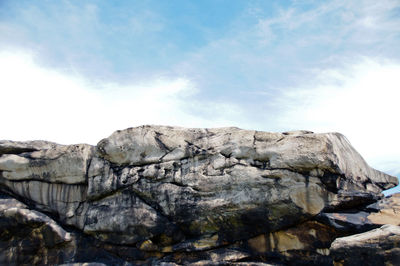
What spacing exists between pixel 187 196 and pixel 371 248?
4.59 m

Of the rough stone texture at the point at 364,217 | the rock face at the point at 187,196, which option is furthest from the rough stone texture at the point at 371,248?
the rock face at the point at 187,196

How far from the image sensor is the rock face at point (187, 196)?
9.98 meters

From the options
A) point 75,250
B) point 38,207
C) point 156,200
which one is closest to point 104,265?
point 75,250

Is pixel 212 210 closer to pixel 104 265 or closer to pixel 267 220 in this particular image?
pixel 267 220

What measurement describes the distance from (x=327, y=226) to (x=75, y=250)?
6.66 metres

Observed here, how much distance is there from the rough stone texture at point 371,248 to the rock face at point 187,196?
41.4 inches

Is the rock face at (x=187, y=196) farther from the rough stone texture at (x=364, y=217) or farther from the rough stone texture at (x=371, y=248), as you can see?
the rough stone texture at (x=371, y=248)

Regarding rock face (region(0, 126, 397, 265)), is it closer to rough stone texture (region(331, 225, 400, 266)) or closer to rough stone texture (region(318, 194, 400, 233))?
rough stone texture (region(318, 194, 400, 233))

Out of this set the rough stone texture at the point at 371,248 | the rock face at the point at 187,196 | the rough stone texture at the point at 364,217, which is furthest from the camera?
the rock face at the point at 187,196

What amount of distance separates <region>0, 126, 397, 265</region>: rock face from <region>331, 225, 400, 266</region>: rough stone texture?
1.05 metres

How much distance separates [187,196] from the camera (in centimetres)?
1073

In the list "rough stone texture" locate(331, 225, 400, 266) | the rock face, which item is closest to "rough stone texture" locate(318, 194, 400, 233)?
the rock face

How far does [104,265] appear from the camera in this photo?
1047cm

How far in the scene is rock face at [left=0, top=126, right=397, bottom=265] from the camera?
32.8 feet
